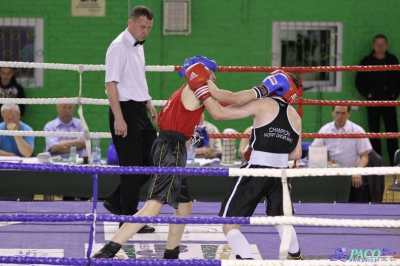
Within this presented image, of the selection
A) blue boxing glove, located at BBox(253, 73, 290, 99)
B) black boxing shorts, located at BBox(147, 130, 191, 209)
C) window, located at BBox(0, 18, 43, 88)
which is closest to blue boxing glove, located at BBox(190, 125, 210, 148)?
black boxing shorts, located at BBox(147, 130, 191, 209)

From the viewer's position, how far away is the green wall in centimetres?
926

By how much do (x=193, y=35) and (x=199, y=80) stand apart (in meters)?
5.57

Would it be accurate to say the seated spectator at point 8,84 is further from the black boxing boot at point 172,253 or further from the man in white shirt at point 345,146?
the black boxing boot at point 172,253

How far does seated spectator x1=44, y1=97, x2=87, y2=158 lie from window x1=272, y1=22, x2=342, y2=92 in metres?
3.18

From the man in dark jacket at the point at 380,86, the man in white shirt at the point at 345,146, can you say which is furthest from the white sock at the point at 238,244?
the man in dark jacket at the point at 380,86

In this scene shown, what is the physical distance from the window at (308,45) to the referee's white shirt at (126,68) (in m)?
5.08

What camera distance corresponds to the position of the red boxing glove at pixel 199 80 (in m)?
3.84

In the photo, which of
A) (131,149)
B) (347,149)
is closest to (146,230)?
(131,149)

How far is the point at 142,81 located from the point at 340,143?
2.75 meters

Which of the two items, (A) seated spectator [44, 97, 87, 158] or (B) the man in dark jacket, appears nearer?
(A) seated spectator [44, 97, 87, 158]

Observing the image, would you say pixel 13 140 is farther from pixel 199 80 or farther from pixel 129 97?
pixel 199 80

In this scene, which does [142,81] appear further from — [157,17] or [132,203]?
[157,17]

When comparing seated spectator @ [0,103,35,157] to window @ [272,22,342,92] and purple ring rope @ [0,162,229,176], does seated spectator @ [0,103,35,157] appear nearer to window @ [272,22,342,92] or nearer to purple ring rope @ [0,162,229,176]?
purple ring rope @ [0,162,229,176]

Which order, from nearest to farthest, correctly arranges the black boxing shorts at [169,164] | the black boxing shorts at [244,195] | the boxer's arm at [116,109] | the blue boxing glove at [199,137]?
1. the black boxing shorts at [244,195]
2. the black boxing shorts at [169,164]
3. the blue boxing glove at [199,137]
4. the boxer's arm at [116,109]
